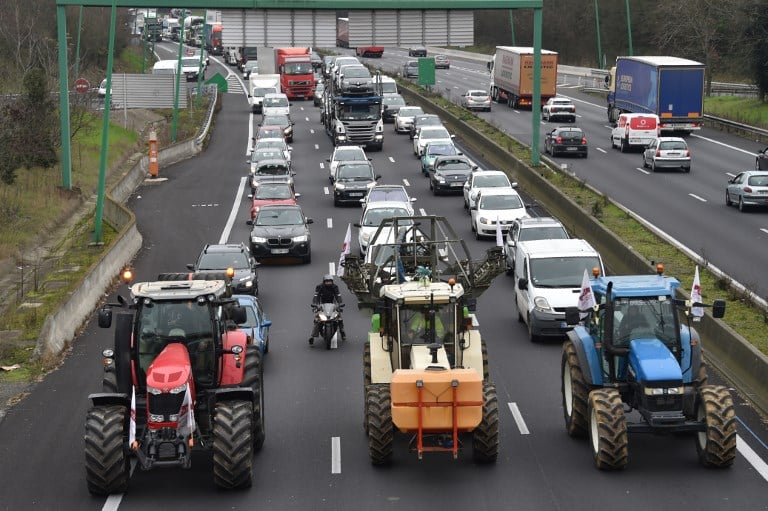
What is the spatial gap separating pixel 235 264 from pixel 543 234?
7.90 meters

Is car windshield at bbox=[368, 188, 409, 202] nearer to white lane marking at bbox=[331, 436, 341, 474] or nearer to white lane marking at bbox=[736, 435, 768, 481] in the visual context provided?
white lane marking at bbox=[331, 436, 341, 474]

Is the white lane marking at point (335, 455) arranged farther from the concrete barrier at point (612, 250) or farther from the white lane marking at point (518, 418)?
the concrete barrier at point (612, 250)

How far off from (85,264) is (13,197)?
13661 millimetres

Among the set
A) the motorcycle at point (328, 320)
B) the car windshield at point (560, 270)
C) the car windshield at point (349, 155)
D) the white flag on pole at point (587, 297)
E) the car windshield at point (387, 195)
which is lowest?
the motorcycle at point (328, 320)

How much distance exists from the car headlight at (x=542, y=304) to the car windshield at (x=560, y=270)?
2.06ft

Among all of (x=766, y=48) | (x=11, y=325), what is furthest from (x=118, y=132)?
(x=11, y=325)

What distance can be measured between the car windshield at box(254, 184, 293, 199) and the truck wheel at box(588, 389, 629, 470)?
2677cm

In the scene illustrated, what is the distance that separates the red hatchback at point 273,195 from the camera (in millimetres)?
43156

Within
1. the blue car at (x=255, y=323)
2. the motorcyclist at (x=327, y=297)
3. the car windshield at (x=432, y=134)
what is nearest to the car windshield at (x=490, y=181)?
the car windshield at (x=432, y=134)

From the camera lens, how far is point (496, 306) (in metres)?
30.9

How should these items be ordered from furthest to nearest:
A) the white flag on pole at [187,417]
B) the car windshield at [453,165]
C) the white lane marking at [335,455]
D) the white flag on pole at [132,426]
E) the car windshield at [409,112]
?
the car windshield at [409,112]
the car windshield at [453,165]
the white lane marking at [335,455]
the white flag on pole at [132,426]
the white flag on pole at [187,417]

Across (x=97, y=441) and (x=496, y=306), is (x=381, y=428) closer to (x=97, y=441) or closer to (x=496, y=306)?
(x=97, y=441)

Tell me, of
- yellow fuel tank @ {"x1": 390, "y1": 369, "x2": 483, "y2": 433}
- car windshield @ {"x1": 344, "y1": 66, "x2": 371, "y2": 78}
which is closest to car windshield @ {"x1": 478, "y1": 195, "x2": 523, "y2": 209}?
yellow fuel tank @ {"x1": 390, "y1": 369, "x2": 483, "y2": 433}

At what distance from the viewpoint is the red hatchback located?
43.2 m
